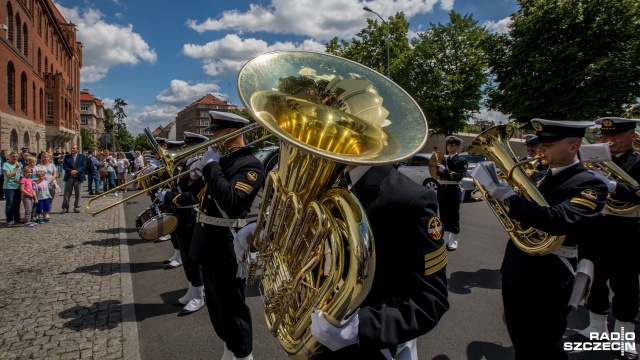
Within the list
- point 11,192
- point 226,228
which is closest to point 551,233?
point 226,228

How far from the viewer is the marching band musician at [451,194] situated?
654cm

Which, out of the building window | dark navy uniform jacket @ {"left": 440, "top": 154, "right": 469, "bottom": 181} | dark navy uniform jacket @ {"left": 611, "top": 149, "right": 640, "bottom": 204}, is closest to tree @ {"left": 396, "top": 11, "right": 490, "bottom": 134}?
dark navy uniform jacket @ {"left": 440, "top": 154, "right": 469, "bottom": 181}

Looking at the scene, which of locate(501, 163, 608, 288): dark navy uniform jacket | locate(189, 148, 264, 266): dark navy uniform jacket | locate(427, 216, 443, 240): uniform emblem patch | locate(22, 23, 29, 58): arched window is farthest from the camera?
locate(22, 23, 29, 58): arched window

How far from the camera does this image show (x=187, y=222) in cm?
470

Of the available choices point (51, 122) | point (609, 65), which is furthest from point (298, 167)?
point (51, 122)

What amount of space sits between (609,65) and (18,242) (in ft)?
72.8

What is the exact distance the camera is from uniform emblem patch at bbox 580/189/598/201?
220 cm

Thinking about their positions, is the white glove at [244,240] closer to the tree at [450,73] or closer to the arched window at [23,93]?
the tree at [450,73]

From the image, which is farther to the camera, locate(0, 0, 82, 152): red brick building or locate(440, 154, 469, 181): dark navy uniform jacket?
locate(0, 0, 82, 152): red brick building

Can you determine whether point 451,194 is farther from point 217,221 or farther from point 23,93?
point 23,93

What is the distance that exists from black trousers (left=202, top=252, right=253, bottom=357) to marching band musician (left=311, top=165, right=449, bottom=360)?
56.8 inches

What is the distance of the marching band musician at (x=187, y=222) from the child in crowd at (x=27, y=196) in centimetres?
639

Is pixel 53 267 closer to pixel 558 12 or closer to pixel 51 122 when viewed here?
pixel 558 12

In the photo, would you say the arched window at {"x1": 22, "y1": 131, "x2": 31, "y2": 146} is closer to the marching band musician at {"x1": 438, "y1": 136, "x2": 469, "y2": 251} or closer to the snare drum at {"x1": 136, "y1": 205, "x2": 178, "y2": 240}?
the snare drum at {"x1": 136, "y1": 205, "x2": 178, "y2": 240}
